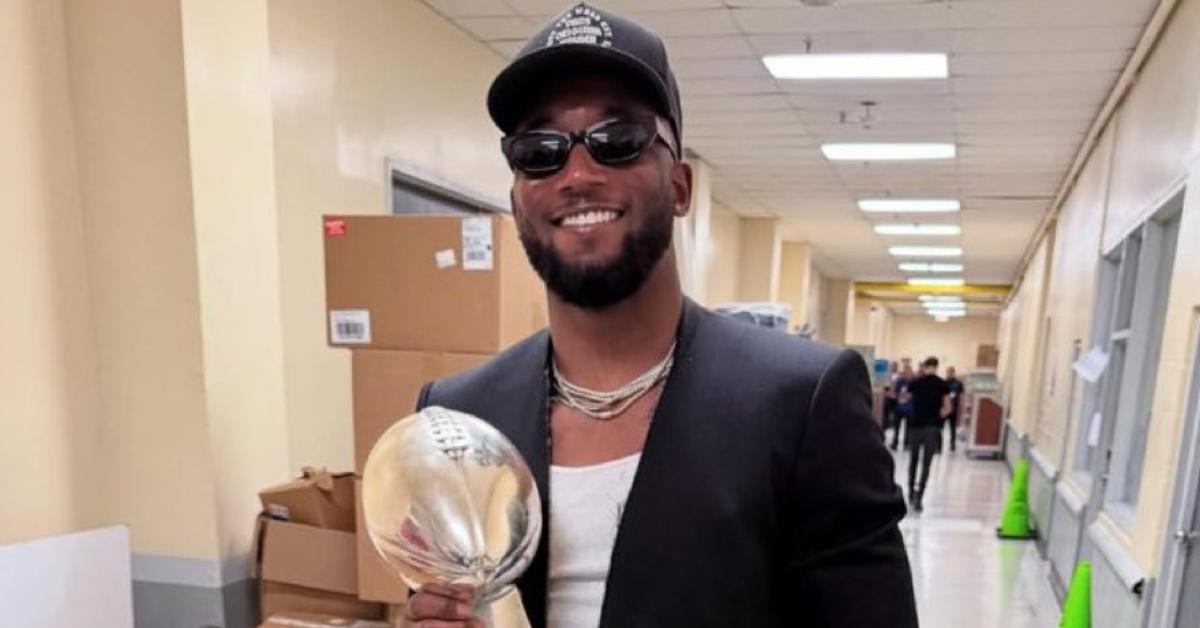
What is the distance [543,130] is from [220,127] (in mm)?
1519

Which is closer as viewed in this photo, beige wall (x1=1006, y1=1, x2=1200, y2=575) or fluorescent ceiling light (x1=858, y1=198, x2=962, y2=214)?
beige wall (x1=1006, y1=1, x2=1200, y2=575)

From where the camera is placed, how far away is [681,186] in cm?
78

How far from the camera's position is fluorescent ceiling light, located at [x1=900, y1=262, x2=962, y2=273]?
45.5 ft

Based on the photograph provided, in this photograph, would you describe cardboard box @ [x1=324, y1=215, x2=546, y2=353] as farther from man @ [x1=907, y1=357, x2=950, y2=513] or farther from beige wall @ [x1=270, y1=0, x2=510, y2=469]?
man @ [x1=907, y1=357, x2=950, y2=513]

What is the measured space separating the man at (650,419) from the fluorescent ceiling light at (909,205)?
25.3 ft

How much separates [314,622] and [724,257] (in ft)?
24.6

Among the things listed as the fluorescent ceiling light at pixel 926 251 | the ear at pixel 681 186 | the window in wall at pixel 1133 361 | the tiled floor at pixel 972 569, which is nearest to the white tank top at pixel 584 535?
the ear at pixel 681 186

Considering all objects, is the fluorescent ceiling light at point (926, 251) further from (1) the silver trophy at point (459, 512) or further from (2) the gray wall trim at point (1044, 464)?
(1) the silver trophy at point (459, 512)

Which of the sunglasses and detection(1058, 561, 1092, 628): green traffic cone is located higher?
the sunglasses

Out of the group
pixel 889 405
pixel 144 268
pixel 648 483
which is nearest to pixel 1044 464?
pixel 144 268

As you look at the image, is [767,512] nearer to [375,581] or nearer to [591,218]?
[591,218]

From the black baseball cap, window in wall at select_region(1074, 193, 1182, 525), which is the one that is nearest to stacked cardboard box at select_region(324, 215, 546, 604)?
the black baseball cap

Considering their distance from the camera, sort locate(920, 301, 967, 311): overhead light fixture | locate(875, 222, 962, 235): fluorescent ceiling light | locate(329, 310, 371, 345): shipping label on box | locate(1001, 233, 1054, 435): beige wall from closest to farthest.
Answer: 1. locate(329, 310, 371, 345): shipping label on box
2. locate(1001, 233, 1054, 435): beige wall
3. locate(875, 222, 962, 235): fluorescent ceiling light
4. locate(920, 301, 967, 311): overhead light fixture

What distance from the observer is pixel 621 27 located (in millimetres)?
734
